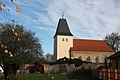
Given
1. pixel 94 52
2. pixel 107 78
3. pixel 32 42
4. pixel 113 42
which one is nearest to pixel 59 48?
pixel 94 52

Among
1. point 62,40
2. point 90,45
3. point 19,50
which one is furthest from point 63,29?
point 19,50

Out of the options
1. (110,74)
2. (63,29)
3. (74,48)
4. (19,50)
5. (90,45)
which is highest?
(63,29)

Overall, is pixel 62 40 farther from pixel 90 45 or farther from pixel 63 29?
pixel 90 45

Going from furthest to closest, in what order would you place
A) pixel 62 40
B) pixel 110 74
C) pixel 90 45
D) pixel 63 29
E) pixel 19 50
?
pixel 90 45 → pixel 63 29 → pixel 62 40 → pixel 19 50 → pixel 110 74

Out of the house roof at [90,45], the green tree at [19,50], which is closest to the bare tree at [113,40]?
the house roof at [90,45]

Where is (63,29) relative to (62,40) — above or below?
above

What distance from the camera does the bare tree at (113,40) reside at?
9681 centimetres

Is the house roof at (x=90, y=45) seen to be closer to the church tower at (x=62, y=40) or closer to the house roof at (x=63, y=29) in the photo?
the church tower at (x=62, y=40)

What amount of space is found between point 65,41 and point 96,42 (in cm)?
1331

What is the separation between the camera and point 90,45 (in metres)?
98.8

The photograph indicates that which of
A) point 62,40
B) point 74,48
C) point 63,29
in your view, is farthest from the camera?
point 63,29

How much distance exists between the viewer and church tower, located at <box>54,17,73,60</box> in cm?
9438

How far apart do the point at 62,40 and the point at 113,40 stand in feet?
63.7

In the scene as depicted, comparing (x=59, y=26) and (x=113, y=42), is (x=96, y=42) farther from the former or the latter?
(x=59, y=26)
